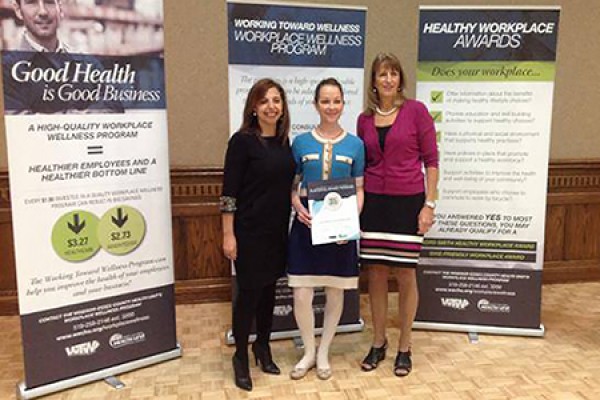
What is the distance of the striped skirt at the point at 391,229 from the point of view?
8.75 ft

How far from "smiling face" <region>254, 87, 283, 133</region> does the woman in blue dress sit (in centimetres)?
17

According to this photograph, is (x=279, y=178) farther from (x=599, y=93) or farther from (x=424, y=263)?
(x=599, y=93)

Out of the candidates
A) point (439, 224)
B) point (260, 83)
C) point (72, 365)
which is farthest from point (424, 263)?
point (72, 365)

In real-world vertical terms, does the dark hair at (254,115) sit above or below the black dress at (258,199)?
above

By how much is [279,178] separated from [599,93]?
304cm

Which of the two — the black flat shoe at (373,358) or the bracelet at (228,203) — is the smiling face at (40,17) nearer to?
the bracelet at (228,203)

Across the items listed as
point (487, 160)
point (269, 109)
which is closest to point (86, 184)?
point (269, 109)

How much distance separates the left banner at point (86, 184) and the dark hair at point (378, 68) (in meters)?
1.07

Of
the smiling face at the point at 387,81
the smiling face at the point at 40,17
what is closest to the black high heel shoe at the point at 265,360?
the smiling face at the point at 387,81

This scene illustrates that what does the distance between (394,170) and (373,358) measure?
1027 mm

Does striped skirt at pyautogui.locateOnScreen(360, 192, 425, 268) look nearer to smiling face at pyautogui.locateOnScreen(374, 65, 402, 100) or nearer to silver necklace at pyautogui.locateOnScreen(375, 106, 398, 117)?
silver necklace at pyautogui.locateOnScreen(375, 106, 398, 117)

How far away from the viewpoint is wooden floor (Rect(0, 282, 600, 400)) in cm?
261

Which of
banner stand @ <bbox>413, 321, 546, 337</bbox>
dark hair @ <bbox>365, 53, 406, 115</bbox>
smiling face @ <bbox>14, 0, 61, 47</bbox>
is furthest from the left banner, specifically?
banner stand @ <bbox>413, 321, 546, 337</bbox>

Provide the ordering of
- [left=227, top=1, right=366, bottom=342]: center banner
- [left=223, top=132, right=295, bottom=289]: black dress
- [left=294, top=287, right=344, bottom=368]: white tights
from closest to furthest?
[left=223, top=132, right=295, bottom=289]: black dress
[left=294, top=287, right=344, bottom=368]: white tights
[left=227, top=1, right=366, bottom=342]: center banner
